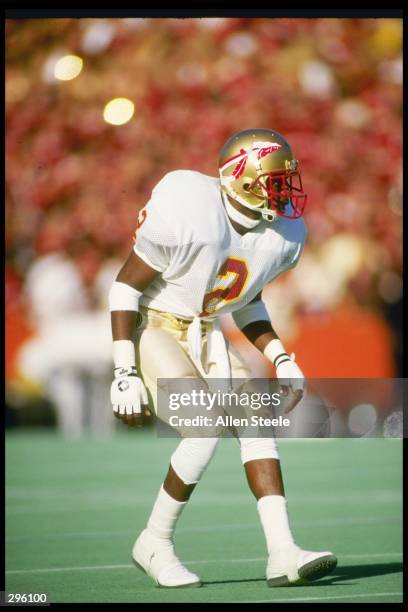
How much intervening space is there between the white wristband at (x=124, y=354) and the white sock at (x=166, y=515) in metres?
A: 0.52

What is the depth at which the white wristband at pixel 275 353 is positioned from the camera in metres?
4.77

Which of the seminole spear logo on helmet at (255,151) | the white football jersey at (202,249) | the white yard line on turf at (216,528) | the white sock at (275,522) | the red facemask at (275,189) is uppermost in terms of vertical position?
the seminole spear logo on helmet at (255,151)

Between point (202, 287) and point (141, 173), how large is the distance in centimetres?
767

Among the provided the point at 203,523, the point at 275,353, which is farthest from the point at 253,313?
the point at 203,523

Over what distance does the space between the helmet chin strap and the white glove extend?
678 millimetres

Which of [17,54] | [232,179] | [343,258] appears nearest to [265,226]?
[232,179]

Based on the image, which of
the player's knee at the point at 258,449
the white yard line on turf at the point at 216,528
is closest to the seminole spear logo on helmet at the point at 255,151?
the player's knee at the point at 258,449

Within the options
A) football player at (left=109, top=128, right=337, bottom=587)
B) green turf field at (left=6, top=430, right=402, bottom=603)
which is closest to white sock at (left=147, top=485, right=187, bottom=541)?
football player at (left=109, top=128, right=337, bottom=587)

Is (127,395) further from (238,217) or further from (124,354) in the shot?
(238,217)

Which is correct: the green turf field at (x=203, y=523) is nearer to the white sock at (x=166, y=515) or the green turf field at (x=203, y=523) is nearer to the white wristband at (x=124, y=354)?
the white sock at (x=166, y=515)

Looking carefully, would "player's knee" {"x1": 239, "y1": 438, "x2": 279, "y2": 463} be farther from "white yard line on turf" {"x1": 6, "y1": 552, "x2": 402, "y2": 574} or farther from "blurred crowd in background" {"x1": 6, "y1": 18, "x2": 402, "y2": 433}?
"blurred crowd in background" {"x1": 6, "y1": 18, "x2": 402, "y2": 433}

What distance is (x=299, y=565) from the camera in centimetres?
432

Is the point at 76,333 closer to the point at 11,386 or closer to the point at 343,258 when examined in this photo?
the point at 11,386

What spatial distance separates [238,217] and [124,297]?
0.50m
